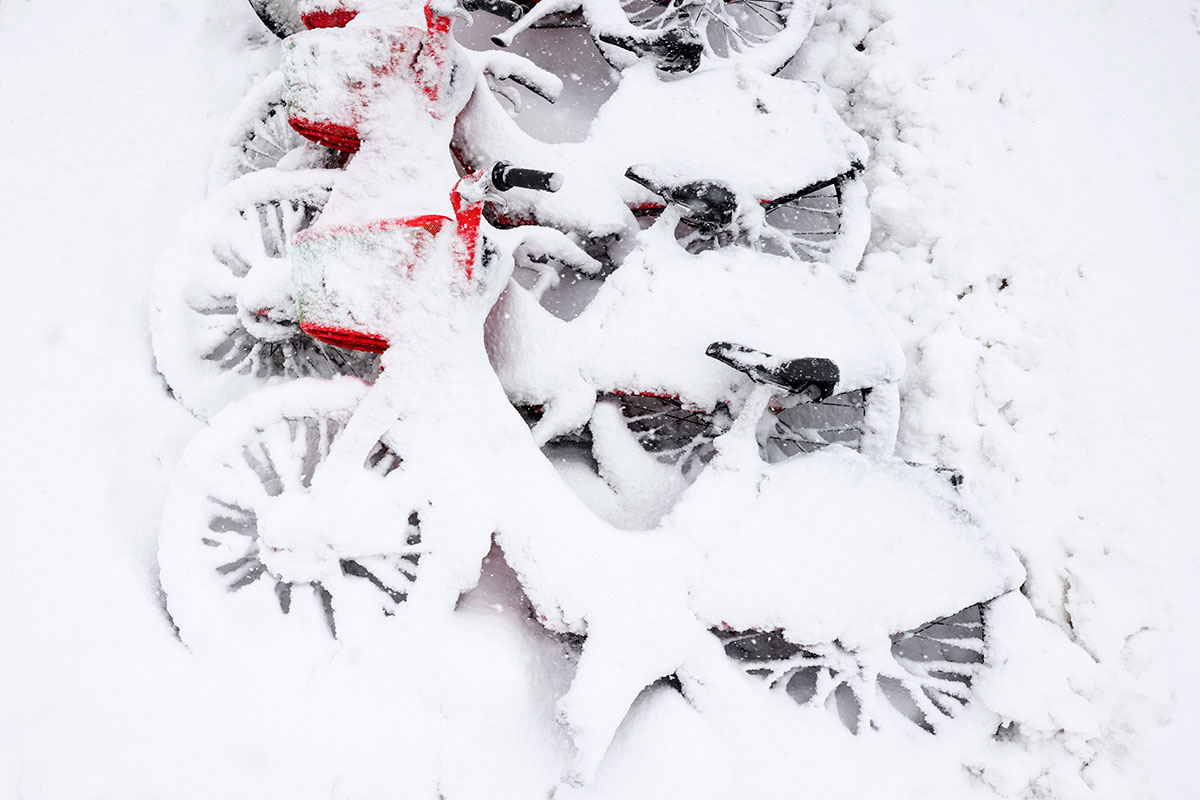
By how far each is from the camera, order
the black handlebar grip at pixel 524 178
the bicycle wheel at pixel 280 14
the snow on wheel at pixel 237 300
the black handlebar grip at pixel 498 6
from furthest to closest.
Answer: the bicycle wheel at pixel 280 14
the snow on wheel at pixel 237 300
the black handlebar grip at pixel 498 6
the black handlebar grip at pixel 524 178

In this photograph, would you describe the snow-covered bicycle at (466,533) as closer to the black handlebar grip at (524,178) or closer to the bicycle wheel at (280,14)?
the black handlebar grip at (524,178)

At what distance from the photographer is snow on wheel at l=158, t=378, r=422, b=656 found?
1.90 meters

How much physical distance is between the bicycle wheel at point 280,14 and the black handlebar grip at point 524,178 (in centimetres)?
154

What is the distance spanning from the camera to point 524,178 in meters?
1.75

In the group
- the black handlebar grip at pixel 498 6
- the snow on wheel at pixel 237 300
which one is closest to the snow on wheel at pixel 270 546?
the snow on wheel at pixel 237 300

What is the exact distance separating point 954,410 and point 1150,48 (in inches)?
90.5

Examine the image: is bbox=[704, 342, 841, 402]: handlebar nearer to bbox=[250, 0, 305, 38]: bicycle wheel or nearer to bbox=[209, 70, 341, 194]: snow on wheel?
bbox=[209, 70, 341, 194]: snow on wheel

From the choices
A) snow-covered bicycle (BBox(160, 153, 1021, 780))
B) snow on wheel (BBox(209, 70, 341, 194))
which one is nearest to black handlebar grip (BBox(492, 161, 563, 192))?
snow-covered bicycle (BBox(160, 153, 1021, 780))

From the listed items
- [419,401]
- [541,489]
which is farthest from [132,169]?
[541,489]

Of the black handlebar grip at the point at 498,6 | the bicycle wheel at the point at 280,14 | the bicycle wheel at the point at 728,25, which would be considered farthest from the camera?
the bicycle wheel at the point at 728,25

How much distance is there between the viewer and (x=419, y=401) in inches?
77.4

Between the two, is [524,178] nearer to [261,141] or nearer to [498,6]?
[498,6]

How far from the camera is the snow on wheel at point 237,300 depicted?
2.24 meters

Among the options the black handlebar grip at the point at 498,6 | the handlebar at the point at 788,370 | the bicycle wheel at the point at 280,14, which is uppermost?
the black handlebar grip at the point at 498,6
